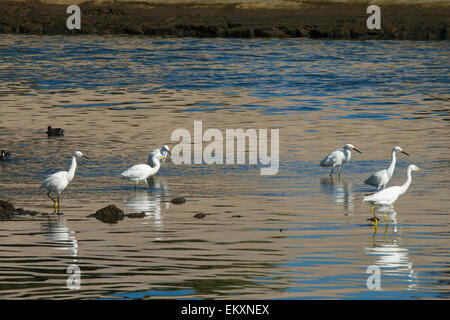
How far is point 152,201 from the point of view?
1711 cm

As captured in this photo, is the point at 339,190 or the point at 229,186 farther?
the point at 229,186

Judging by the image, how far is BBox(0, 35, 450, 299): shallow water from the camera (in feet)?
38.3

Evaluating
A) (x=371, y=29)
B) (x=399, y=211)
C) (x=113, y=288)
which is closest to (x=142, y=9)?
(x=371, y=29)

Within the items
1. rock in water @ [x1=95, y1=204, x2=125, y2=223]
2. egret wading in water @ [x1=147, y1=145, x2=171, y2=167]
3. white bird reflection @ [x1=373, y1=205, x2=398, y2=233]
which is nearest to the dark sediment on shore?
egret wading in water @ [x1=147, y1=145, x2=171, y2=167]

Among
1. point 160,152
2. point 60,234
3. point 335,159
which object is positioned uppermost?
point 160,152

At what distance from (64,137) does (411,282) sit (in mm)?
15669

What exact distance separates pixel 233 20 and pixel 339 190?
1537 inches

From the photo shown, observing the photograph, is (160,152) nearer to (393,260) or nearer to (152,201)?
(152,201)

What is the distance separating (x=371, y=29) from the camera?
53625 mm

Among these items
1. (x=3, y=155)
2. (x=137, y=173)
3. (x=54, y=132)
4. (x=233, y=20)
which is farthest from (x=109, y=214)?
(x=233, y=20)

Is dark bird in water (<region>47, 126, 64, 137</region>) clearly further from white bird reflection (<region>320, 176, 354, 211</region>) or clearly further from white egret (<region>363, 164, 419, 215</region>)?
white egret (<region>363, 164, 419, 215</region>)

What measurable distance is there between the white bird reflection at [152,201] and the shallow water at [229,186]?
0.05 m

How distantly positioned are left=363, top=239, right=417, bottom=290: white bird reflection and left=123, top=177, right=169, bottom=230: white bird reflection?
344cm

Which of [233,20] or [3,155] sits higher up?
[233,20]
